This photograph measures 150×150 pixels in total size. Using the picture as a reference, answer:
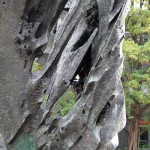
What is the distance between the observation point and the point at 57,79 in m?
3.00

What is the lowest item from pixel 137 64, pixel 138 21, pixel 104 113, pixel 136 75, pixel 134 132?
pixel 134 132

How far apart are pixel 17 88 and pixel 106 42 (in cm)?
72

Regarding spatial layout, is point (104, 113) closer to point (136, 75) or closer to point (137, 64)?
point (136, 75)

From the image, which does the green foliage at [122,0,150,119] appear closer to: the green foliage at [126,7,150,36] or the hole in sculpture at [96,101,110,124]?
the green foliage at [126,7,150,36]

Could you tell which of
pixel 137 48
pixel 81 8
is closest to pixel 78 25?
pixel 81 8

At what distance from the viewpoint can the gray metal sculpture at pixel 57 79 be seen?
2.84 meters

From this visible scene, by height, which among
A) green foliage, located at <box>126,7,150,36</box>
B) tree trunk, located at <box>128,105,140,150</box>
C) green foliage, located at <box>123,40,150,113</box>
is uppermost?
green foliage, located at <box>126,7,150,36</box>

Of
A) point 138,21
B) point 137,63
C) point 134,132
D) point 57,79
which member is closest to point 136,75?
point 137,63

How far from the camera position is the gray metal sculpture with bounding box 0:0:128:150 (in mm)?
2842

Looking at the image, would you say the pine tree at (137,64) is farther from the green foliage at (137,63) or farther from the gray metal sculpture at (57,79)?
the gray metal sculpture at (57,79)

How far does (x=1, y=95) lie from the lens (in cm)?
304

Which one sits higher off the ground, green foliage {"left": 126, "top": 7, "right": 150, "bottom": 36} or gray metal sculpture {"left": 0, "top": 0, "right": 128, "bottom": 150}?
gray metal sculpture {"left": 0, "top": 0, "right": 128, "bottom": 150}

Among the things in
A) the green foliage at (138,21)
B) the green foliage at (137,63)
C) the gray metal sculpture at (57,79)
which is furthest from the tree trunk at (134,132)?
the gray metal sculpture at (57,79)

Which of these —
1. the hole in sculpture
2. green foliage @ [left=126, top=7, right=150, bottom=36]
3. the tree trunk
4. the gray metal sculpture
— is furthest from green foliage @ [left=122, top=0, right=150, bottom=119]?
the hole in sculpture
